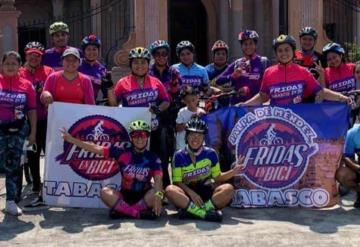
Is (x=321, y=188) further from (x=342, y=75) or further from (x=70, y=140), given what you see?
(x=70, y=140)

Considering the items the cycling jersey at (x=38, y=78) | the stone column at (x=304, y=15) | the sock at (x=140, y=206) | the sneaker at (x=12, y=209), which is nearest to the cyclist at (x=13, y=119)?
the sneaker at (x=12, y=209)

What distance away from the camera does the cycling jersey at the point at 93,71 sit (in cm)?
768

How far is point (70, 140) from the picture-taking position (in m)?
6.81

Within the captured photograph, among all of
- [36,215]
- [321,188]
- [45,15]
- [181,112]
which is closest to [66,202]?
[36,215]

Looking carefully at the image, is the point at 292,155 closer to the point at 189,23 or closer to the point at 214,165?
the point at 214,165

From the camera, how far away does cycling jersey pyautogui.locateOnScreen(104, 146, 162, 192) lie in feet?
21.6

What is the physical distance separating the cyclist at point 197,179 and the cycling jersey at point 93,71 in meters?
1.67

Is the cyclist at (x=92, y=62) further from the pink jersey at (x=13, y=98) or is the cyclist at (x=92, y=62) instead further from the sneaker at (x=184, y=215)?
the sneaker at (x=184, y=215)

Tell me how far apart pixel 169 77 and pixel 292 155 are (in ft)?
5.78

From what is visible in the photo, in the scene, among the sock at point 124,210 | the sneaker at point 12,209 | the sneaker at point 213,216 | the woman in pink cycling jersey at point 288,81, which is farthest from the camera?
the woman in pink cycling jersey at point 288,81

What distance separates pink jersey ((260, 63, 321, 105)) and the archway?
52.9 ft

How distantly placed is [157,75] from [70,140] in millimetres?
1405

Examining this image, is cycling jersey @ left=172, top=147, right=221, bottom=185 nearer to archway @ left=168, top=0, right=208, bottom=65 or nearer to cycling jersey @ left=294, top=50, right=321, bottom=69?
cycling jersey @ left=294, top=50, right=321, bottom=69

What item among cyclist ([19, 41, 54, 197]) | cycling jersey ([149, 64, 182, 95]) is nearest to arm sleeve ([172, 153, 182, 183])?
cycling jersey ([149, 64, 182, 95])
